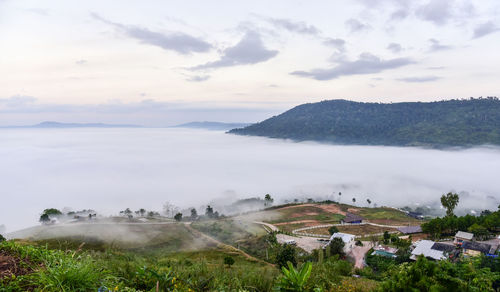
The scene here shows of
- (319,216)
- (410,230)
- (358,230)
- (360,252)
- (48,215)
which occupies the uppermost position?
(360,252)

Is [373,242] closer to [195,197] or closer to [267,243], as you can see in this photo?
[267,243]

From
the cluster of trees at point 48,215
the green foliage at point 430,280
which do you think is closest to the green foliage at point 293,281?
the green foliage at point 430,280

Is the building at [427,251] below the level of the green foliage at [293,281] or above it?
below

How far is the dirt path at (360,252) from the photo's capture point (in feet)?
112

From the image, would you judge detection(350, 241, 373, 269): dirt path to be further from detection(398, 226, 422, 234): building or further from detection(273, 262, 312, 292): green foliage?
detection(273, 262, 312, 292): green foliage

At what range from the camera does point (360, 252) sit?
39.2 meters

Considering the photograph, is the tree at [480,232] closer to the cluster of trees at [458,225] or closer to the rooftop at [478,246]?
the cluster of trees at [458,225]

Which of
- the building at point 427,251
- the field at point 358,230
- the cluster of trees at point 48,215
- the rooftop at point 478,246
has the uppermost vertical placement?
the rooftop at point 478,246

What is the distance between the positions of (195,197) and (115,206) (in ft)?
147

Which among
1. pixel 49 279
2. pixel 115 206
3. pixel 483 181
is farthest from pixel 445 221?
pixel 483 181

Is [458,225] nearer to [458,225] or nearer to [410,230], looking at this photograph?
[458,225]

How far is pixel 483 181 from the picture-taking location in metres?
196

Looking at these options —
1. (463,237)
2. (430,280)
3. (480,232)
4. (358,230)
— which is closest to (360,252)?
(463,237)

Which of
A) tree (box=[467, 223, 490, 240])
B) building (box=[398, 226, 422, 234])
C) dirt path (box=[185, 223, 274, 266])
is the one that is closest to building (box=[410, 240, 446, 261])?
tree (box=[467, 223, 490, 240])
